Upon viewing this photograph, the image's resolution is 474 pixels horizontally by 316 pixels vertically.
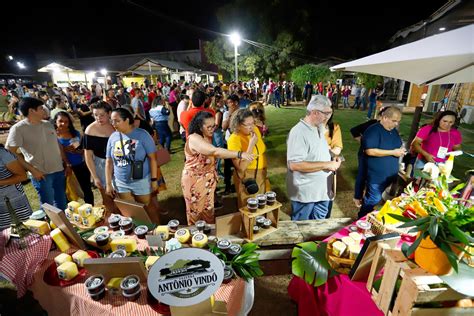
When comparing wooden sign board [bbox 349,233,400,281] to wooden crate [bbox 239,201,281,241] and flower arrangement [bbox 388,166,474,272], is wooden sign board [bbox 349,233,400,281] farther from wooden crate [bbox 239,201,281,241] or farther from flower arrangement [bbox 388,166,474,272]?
wooden crate [bbox 239,201,281,241]

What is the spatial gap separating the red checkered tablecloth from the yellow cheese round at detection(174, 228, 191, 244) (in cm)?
103

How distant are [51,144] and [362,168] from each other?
4.22 metres

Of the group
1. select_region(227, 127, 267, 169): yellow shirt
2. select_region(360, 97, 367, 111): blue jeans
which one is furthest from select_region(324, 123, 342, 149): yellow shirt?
select_region(360, 97, 367, 111): blue jeans

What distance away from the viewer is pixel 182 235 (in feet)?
6.72

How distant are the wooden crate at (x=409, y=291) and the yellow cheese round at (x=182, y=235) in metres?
1.39

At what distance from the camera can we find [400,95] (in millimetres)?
19188

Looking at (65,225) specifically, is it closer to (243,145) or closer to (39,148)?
(39,148)

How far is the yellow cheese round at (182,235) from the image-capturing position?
2.03 metres

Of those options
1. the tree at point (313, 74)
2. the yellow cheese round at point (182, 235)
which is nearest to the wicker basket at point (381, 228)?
the yellow cheese round at point (182, 235)

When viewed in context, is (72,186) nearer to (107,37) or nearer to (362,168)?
(362,168)

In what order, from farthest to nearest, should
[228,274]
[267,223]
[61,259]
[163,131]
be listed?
[163,131] → [267,223] → [61,259] → [228,274]

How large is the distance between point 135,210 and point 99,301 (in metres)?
0.91

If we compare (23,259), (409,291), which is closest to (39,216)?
(23,259)

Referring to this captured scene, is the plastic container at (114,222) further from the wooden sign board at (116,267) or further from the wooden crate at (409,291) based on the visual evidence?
the wooden crate at (409,291)
